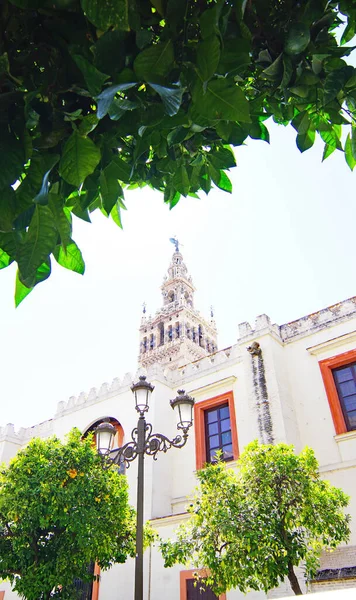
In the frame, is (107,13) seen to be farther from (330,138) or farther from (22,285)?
(330,138)

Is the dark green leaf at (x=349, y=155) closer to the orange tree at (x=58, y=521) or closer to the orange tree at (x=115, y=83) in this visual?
the orange tree at (x=115, y=83)

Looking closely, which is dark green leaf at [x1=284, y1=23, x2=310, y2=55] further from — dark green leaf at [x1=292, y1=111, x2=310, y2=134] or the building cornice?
the building cornice

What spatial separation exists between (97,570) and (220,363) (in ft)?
20.9

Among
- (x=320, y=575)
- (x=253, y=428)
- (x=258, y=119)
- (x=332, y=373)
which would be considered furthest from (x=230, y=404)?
(x=258, y=119)

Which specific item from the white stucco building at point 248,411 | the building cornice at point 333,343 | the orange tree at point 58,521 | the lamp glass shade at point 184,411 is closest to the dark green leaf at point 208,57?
the lamp glass shade at point 184,411

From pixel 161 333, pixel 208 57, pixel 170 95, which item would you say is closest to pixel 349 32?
pixel 208 57

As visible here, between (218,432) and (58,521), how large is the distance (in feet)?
17.7

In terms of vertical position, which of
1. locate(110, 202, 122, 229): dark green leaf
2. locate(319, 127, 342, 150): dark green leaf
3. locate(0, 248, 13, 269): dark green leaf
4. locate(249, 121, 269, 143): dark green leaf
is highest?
locate(319, 127, 342, 150): dark green leaf

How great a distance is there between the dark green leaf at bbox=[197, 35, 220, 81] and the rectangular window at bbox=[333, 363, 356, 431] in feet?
35.5

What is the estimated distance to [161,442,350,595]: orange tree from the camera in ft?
22.9

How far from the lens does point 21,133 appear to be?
56.2 inches

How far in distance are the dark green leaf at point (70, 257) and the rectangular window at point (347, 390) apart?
1040 cm

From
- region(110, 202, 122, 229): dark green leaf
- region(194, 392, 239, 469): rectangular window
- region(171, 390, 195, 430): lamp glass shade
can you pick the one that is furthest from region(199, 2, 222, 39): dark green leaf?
region(194, 392, 239, 469): rectangular window

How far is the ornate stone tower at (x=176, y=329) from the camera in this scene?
45531 mm
